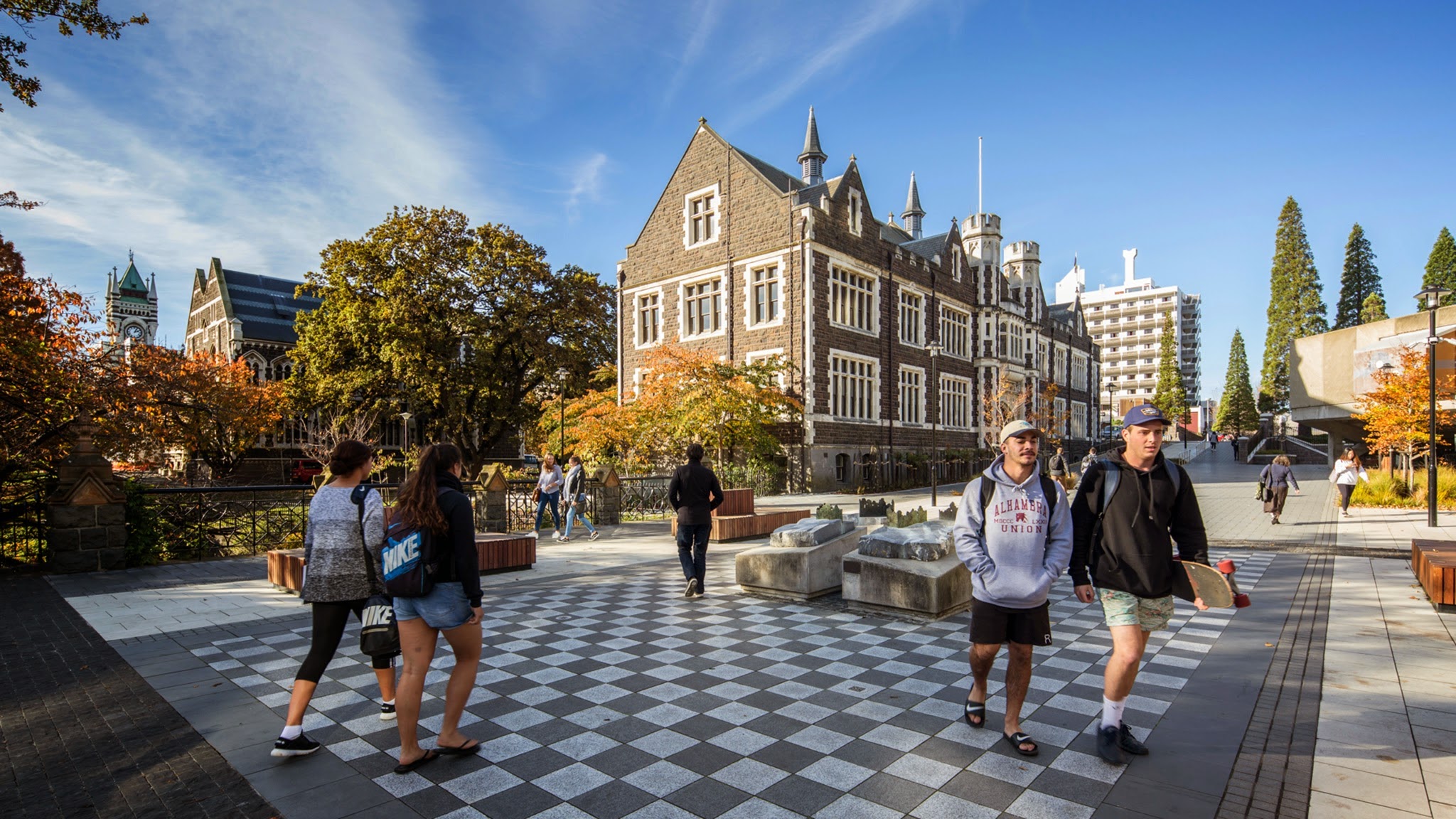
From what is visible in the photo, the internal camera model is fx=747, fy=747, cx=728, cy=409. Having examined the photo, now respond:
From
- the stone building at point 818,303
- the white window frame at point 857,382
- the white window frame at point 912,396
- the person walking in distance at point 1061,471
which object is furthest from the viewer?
the white window frame at point 912,396

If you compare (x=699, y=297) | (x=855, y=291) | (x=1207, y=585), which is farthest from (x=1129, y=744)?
(x=699, y=297)

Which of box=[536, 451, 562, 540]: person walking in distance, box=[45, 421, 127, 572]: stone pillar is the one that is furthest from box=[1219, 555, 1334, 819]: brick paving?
box=[45, 421, 127, 572]: stone pillar

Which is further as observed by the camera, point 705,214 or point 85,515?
point 705,214

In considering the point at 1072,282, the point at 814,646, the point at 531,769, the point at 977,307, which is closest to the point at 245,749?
the point at 531,769

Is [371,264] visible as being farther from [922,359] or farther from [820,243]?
[922,359]

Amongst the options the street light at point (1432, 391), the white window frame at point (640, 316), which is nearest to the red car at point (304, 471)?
the white window frame at point (640, 316)

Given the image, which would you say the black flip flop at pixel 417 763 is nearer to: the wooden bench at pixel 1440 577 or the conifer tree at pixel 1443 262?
the wooden bench at pixel 1440 577

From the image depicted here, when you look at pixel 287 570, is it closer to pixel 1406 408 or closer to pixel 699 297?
pixel 699 297

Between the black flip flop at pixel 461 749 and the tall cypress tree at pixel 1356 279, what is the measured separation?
241 feet

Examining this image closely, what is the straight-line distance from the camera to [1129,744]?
428cm

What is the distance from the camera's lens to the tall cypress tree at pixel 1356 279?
5828 centimetres

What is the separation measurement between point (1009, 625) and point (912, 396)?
103 ft

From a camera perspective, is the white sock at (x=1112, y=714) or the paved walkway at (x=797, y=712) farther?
the white sock at (x=1112, y=714)

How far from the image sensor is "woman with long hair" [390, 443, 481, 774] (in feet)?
13.3
